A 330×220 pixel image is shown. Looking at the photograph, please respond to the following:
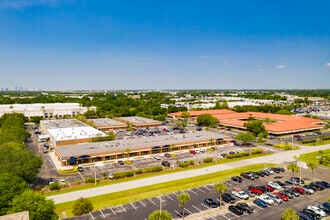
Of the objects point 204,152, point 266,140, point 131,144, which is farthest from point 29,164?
point 266,140

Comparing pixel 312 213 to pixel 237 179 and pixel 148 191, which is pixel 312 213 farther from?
pixel 148 191

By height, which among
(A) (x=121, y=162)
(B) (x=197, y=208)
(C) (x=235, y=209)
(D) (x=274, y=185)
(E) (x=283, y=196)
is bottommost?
(A) (x=121, y=162)

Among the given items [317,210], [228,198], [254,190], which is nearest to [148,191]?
[228,198]

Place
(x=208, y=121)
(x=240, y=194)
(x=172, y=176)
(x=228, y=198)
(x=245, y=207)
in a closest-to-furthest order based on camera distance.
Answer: (x=245, y=207), (x=228, y=198), (x=240, y=194), (x=172, y=176), (x=208, y=121)

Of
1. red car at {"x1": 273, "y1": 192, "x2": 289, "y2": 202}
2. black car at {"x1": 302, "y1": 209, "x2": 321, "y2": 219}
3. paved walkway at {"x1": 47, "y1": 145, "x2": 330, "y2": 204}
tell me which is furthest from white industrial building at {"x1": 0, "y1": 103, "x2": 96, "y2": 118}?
black car at {"x1": 302, "y1": 209, "x2": 321, "y2": 219}

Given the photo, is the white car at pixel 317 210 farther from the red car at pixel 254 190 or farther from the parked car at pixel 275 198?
Answer: the red car at pixel 254 190

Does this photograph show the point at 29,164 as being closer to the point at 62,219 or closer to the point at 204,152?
the point at 62,219

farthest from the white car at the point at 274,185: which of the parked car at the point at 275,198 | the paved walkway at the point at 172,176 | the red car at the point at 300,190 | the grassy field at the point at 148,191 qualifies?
the paved walkway at the point at 172,176
